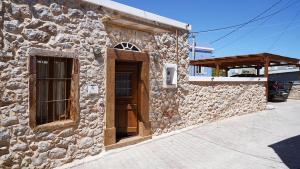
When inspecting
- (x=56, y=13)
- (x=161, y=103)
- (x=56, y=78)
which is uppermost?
(x=56, y=13)

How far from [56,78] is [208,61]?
14.8 meters

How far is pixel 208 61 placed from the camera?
19.2m

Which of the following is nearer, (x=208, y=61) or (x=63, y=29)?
(x=63, y=29)

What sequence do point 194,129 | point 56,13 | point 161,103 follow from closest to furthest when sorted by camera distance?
1. point 56,13
2. point 161,103
3. point 194,129

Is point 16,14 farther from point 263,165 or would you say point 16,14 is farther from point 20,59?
point 263,165

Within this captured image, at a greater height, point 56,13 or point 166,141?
point 56,13

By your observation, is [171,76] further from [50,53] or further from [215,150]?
[50,53]

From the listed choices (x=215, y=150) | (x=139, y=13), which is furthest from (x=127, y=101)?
(x=215, y=150)

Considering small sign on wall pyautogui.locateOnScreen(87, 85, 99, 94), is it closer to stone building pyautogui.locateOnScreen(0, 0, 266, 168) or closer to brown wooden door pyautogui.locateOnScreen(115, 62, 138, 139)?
stone building pyautogui.locateOnScreen(0, 0, 266, 168)

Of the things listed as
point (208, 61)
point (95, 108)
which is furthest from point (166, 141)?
point (208, 61)

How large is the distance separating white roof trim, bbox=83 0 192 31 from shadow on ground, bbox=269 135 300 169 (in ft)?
14.6

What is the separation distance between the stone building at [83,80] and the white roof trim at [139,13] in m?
0.02

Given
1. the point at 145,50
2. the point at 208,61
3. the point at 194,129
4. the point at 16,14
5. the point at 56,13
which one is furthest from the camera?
the point at 208,61

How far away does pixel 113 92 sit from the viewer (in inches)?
266
